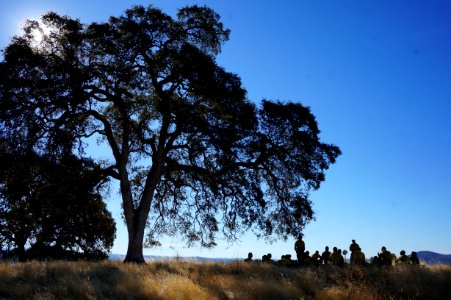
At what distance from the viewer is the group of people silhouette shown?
19.7 m

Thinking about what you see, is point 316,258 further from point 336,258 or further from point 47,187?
point 47,187

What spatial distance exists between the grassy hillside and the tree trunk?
445 centimetres

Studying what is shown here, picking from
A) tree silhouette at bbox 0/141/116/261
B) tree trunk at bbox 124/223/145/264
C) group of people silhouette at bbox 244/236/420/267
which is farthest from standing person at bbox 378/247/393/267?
tree silhouette at bbox 0/141/116/261

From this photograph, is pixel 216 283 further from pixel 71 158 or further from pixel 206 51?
pixel 206 51

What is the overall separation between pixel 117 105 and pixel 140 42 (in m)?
3.41

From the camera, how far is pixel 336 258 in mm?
19859

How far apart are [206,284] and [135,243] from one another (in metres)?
8.34

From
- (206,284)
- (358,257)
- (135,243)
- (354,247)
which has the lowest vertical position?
(206,284)

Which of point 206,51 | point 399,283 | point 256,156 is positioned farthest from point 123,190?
point 399,283

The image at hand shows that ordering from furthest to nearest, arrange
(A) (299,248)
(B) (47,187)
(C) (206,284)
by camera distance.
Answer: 1. (A) (299,248)
2. (B) (47,187)
3. (C) (206,284)

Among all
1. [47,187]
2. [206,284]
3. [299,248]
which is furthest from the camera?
[299,248]

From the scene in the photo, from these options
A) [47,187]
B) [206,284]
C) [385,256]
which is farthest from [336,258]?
[47,187]

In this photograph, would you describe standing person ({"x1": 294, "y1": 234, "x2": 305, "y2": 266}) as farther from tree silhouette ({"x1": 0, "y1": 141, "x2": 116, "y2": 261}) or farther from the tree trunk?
tree silhouette ({"x1": 0, "y1": 141, "x2": 116, "y2": 261})

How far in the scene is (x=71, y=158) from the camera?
18.6m
